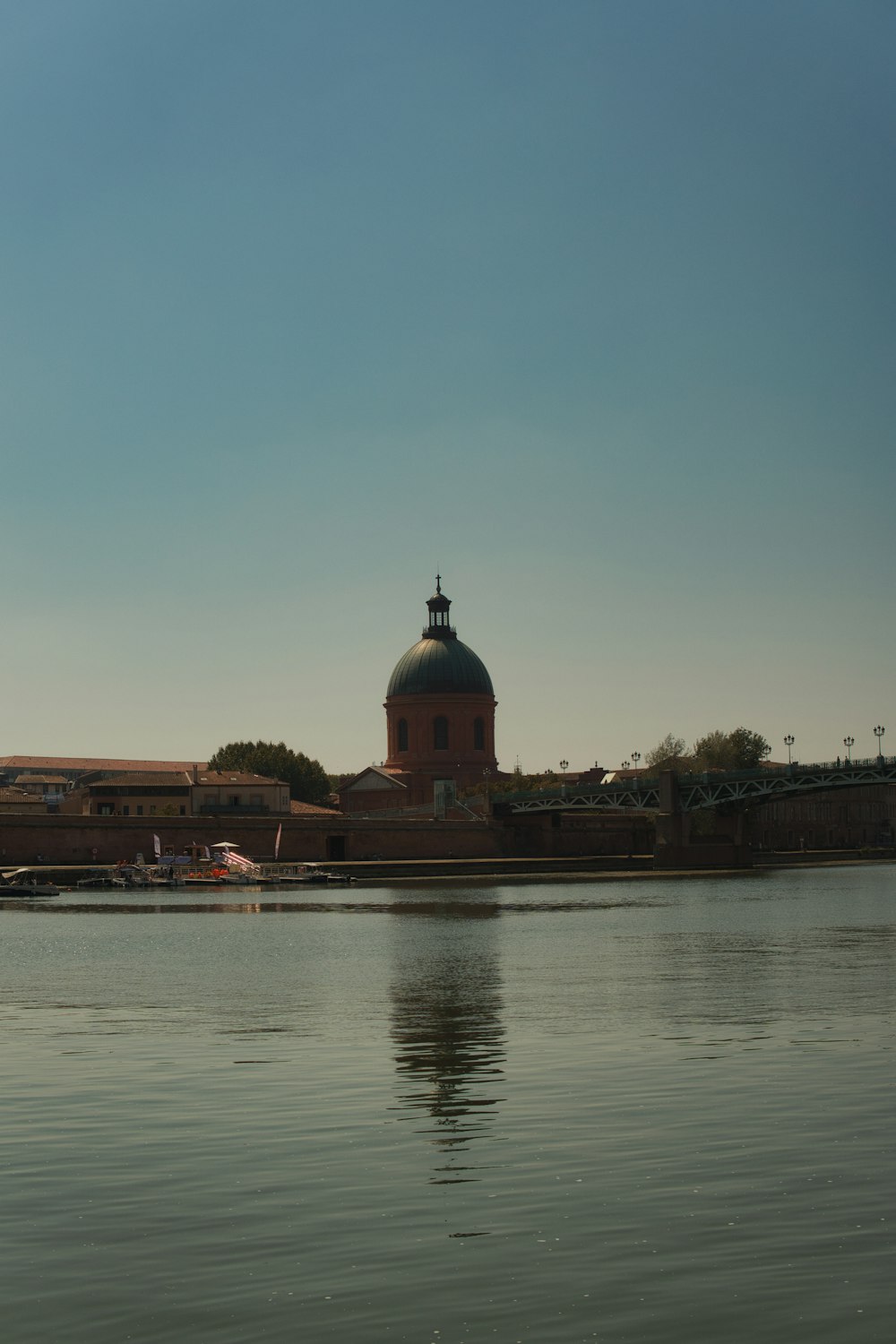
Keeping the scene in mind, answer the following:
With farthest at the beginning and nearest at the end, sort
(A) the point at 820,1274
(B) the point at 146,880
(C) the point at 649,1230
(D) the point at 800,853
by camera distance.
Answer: (D) the point at 800,853 < (B) the point at 146,880 < (C) the point at 649,1230 < (A) the point at 820,1274

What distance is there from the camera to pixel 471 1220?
42.8ft

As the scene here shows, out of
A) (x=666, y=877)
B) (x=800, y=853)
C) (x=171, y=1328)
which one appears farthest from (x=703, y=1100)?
(x=800, y=853)

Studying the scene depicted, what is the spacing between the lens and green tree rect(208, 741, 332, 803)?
158m

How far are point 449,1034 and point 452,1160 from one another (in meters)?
10.4

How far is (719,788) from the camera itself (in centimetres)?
12312

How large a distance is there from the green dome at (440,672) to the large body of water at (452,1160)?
11944 centimetres

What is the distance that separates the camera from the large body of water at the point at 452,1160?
35.6 ft

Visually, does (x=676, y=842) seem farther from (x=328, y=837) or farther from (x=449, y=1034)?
(x=449, y=1034)

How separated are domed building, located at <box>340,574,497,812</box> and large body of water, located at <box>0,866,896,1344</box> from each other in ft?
388

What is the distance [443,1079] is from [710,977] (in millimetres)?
16180

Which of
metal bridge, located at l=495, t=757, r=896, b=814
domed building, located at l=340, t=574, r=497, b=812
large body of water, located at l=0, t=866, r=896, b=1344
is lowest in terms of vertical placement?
large body of water, located at l=0, t=866, r=896, b=1344

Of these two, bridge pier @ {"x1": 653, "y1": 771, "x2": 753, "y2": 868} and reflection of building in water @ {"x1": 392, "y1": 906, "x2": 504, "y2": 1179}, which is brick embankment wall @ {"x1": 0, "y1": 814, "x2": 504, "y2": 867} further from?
reflection of building in water @ {"x1": 392, "y1": 906, "x2": 504, "y2": 1179}

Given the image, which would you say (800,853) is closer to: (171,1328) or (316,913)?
(316,913)

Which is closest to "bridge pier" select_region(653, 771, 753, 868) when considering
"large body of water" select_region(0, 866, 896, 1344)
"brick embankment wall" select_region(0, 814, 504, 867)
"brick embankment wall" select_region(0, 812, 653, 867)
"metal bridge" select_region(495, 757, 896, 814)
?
"metal bridge" select_region(495, 757, 896, 814)
